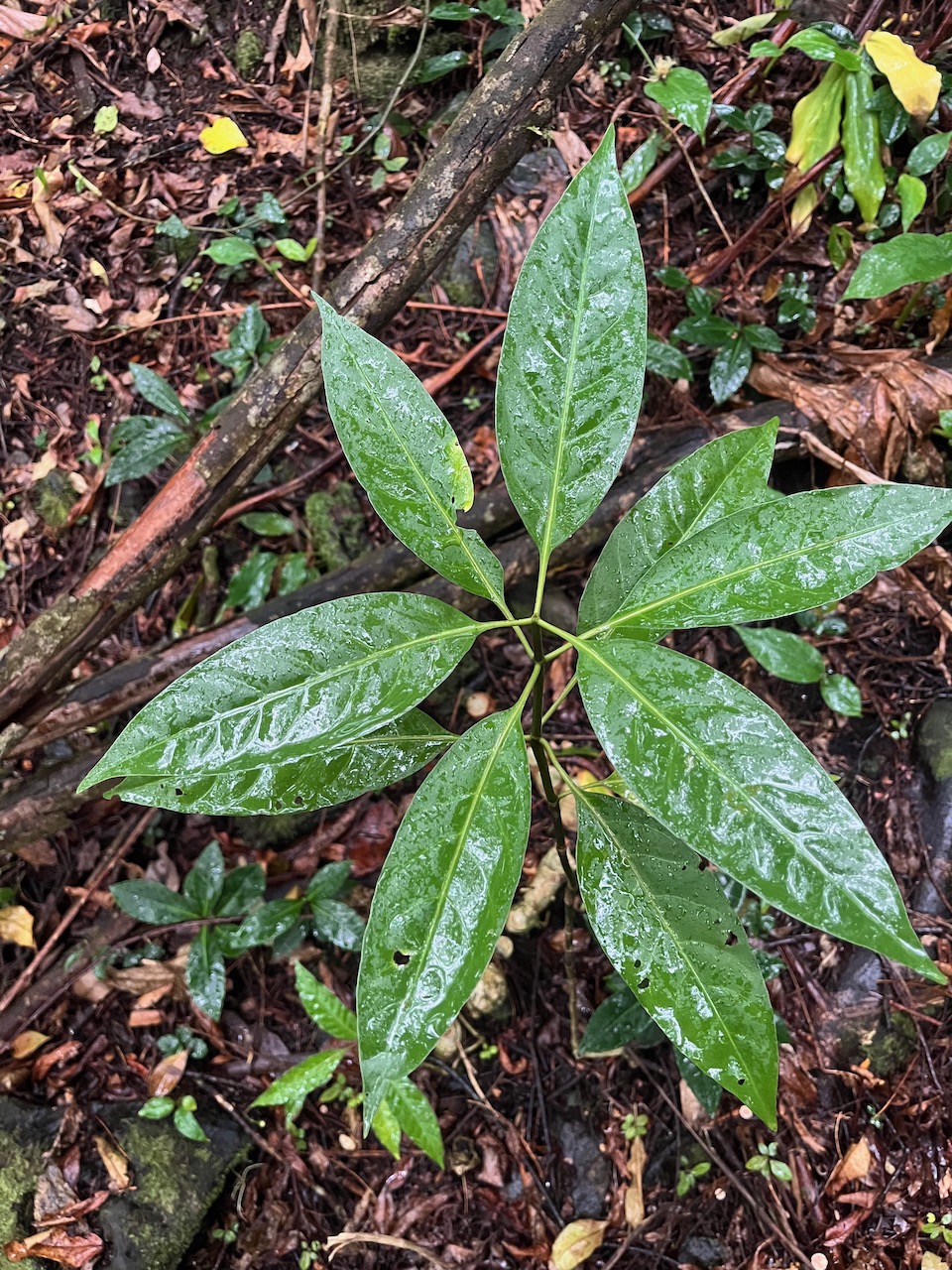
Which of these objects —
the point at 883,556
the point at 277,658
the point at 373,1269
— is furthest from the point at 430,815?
the point at 373,1269

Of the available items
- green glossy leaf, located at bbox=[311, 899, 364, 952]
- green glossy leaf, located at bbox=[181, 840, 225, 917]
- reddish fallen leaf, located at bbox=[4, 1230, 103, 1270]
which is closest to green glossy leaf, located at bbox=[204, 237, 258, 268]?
green glossy leaf, located at bbox=[181, 840, 225, 917]

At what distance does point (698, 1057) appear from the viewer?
1115mm

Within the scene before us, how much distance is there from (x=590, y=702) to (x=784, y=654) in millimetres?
1404

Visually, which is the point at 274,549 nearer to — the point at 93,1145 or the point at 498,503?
the point at 498,503

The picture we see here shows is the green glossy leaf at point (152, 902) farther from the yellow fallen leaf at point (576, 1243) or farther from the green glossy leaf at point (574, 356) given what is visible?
the green glossy leaf at point (574, 356)

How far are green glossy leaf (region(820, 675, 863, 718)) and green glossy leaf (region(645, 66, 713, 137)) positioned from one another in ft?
6.06

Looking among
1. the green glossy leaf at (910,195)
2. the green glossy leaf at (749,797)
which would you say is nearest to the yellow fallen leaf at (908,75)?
the green glossy leaf at (910,195)

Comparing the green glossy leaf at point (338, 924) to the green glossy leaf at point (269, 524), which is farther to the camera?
the green glossy leaf at point (269, 524)

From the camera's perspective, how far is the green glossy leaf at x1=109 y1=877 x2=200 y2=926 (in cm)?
224

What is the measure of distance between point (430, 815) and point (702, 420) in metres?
1.78

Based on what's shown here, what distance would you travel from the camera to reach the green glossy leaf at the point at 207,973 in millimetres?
2174

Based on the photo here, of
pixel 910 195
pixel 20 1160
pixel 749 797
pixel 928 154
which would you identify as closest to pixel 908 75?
pixel 928 154

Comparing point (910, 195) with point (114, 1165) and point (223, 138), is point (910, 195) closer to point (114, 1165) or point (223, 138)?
point (223, 138)

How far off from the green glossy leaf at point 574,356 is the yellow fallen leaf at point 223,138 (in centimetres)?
271
